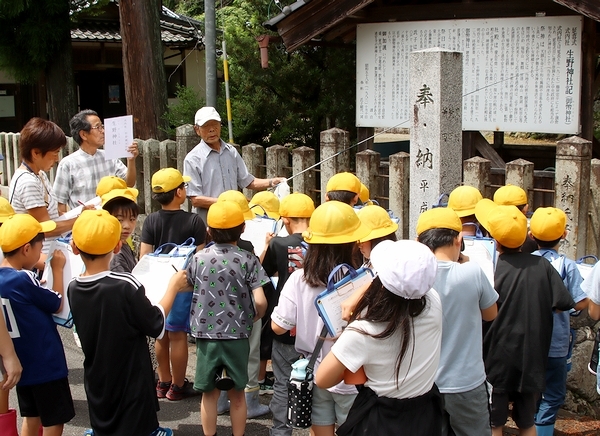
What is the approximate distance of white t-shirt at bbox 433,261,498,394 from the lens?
341cm

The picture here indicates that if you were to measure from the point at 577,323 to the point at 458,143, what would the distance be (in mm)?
1727

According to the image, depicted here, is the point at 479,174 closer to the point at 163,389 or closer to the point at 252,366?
the point at 252,366

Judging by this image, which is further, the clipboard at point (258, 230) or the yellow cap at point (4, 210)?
the clipboard at point (258, 230)

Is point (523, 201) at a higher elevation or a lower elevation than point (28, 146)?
lower

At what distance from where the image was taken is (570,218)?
5.77m

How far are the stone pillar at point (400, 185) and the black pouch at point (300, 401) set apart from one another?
339 cm

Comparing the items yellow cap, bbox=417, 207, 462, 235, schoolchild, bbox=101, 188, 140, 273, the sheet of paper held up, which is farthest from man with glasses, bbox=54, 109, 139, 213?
yellow cap, bbox=417, 207, 462, 235

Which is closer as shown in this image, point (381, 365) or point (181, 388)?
point (381, 365)

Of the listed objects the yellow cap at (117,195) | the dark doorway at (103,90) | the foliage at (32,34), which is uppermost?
the foliage at (32,34)

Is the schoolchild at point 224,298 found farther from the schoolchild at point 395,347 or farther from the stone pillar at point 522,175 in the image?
the stone pillar at point 522,175

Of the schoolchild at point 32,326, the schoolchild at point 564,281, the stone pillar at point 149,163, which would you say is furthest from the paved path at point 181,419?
the stone pillar at point 149,163

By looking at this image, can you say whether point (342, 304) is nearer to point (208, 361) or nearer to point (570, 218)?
point (208, 361)

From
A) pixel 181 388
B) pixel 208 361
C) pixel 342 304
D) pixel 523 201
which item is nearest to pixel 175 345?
pixel 181 388

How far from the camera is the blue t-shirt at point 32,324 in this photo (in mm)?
3744
